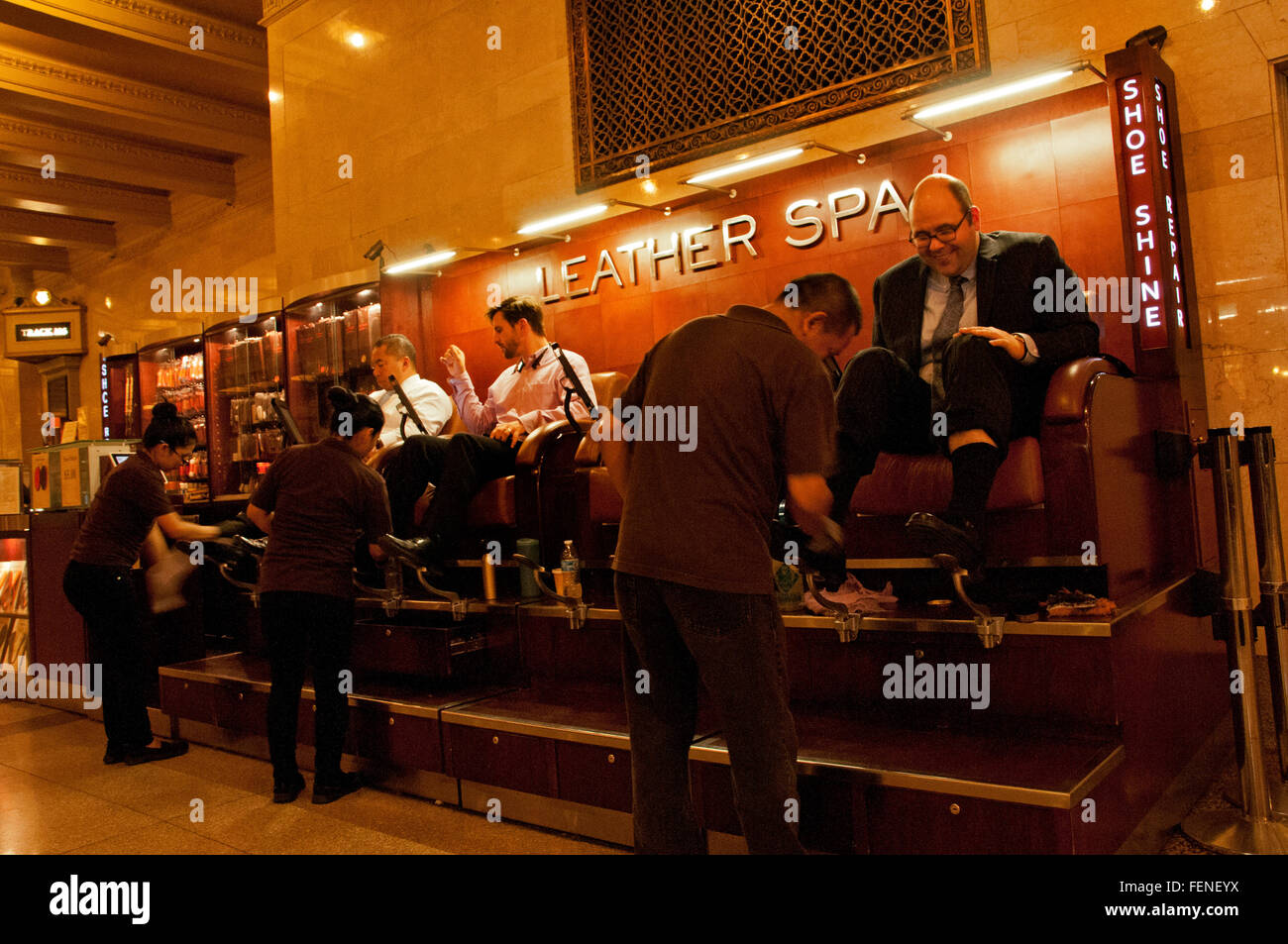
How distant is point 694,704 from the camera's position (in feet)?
7.29

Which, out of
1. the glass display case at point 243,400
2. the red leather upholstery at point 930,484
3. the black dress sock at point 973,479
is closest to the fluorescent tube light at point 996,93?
the red leather upholstery at point 930,484

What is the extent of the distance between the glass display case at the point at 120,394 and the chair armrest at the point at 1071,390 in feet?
29.2

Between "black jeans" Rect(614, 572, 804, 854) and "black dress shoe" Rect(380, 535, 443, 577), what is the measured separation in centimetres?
188

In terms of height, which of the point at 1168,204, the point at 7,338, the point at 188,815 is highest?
the point at 7,338

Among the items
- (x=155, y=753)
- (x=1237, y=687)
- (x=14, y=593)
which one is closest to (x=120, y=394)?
(x=14, y=593)

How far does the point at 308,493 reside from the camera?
3613 mm

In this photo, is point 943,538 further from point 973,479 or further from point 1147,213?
point 1147,213

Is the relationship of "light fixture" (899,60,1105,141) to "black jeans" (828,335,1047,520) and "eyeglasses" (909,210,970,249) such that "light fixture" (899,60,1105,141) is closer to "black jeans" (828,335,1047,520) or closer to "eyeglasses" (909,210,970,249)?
"eyeglasses" (909,210,970,249)

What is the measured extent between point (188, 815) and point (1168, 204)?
4295 mm

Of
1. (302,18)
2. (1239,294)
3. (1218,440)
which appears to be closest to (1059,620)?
(1218,440)

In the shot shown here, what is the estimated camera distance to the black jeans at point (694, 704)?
202 centimetres

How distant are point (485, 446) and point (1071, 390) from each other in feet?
8.46

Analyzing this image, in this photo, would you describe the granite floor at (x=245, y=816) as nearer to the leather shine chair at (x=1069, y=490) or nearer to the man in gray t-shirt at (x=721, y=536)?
the leather shine chair at (x=1069, y=490)
